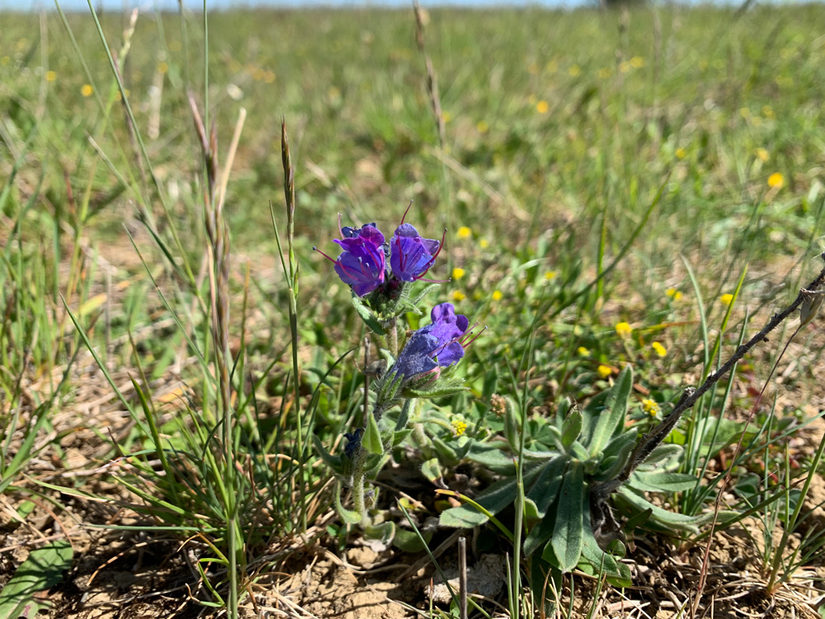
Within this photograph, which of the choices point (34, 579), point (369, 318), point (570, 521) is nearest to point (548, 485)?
point (570, 521)

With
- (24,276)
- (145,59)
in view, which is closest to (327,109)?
(145,59)

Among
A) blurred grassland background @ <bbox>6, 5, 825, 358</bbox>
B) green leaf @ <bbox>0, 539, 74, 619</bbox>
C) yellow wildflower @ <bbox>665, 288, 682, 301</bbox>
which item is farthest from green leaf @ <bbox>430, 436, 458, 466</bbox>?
yellow wildflower @ <bbox>665, 288, 682, 301</bbox>

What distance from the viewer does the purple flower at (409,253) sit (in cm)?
132

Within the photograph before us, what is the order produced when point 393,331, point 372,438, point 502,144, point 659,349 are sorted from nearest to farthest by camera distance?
1. point 372,438
2. point 393,331
3. point 659,349
4. point 502,144

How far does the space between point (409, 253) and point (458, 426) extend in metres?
0.62

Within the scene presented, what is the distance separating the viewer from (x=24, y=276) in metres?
2.38

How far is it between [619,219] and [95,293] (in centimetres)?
260

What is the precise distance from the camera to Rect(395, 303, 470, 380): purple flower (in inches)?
52.7

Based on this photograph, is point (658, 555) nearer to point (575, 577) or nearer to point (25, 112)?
point (575, 577)

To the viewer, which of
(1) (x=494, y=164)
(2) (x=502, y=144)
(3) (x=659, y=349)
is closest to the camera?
(3) (x=659, y=349)

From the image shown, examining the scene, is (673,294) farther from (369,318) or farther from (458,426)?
(369,318)

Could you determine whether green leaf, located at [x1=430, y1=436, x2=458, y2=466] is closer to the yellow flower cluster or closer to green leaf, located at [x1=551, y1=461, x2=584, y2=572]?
green leaf, located at [x1=551, y1=461, x2=584, y2=572]

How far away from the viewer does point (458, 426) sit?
173 cm

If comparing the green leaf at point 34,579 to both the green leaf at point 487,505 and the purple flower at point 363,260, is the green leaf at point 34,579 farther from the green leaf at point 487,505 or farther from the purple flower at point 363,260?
the purple flower at point 363,260
